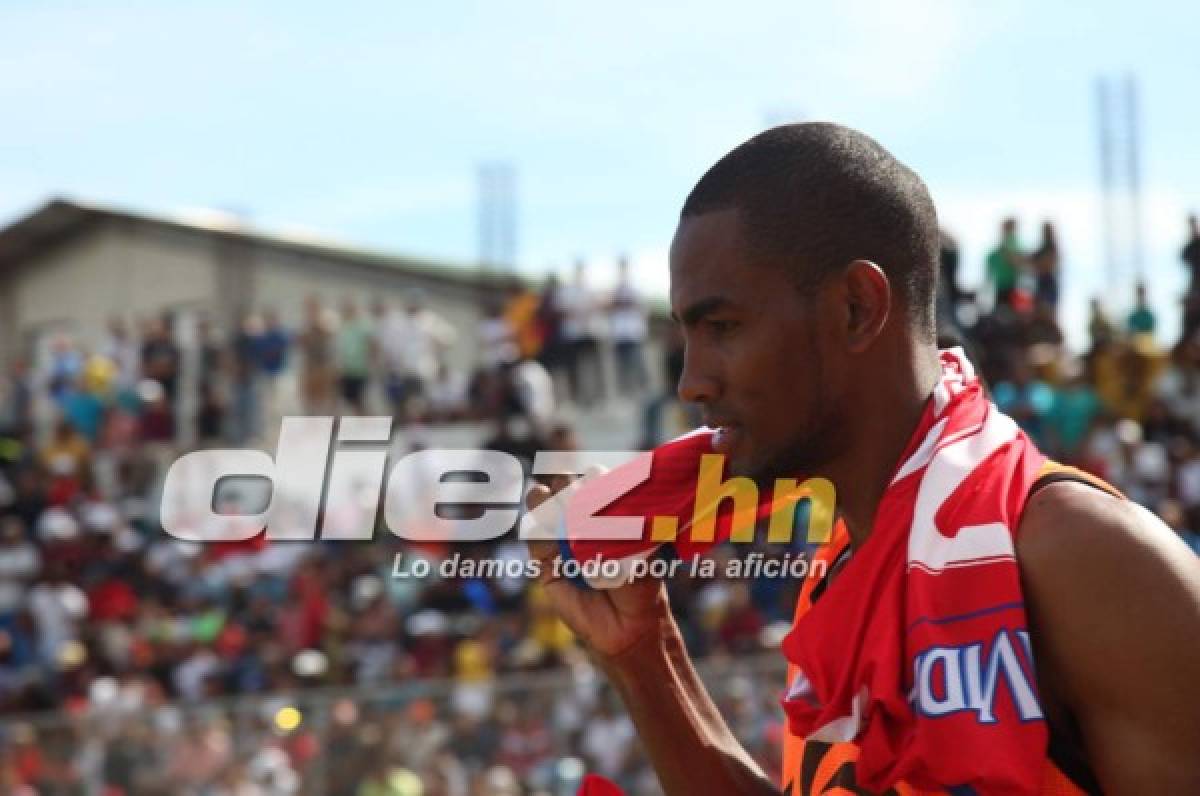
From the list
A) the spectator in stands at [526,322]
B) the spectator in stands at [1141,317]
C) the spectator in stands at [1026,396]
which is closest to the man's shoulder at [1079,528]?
the spectator in stands at [1026,396]

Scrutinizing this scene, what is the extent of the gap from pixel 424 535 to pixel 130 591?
9.84 m

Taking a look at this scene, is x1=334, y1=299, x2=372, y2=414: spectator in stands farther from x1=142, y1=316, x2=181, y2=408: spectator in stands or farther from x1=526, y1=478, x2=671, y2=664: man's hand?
x1=526, y1=478, x2=671, y2=664: man's hand

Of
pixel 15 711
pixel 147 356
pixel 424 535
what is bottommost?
pixel 15 711

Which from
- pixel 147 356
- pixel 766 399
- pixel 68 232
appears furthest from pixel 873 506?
Result: pixel 68 232

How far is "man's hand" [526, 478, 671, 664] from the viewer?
286 cm

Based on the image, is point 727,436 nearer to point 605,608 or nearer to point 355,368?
point 605,608

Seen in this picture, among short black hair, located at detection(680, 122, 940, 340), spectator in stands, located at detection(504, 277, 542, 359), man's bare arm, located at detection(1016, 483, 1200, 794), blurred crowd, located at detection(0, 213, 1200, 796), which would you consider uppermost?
short black hair, located at detection(680, 122, 940, 340)

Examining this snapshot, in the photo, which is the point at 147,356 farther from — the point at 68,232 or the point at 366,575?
the point at 68,232

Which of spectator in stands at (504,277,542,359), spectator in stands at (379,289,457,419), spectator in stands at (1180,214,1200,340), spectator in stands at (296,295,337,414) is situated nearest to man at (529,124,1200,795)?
spectator in stands at (1180,214,1200,340)

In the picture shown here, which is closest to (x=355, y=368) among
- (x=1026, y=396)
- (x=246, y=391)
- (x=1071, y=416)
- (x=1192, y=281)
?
(x=246, y=391)

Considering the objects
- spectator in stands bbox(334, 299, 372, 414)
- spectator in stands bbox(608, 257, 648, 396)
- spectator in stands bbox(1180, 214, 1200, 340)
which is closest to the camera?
spectator in stands bbox(1180, 214, 1200, 340)

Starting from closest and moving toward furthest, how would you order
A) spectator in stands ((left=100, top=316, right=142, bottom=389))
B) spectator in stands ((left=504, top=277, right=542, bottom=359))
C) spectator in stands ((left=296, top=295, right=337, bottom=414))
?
spectator in stands ((left=504, top=277, right=542, bottom=359)) < spectator in stands ((left=296, top=295, right=337, bottom=414)) < spectator in stands ((left=100, top=316, right=142, bottom=389))

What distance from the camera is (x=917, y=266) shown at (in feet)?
8.02

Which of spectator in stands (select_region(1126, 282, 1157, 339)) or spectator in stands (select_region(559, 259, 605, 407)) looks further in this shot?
spectator in stands (select_region(559, 259, 605, 407))
